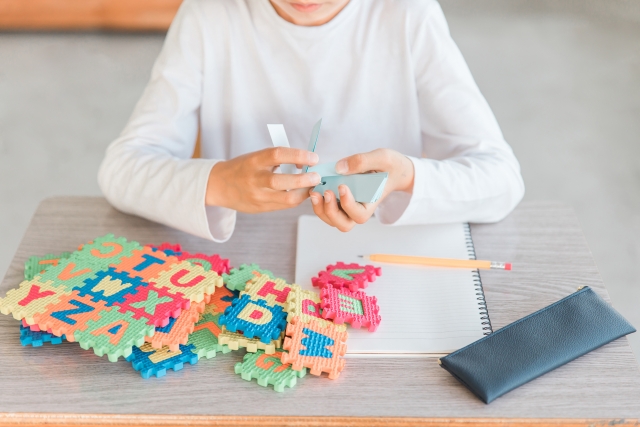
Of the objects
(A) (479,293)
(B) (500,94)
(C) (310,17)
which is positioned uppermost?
(C) (310,17)

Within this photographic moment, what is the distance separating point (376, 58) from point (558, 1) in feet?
10.7

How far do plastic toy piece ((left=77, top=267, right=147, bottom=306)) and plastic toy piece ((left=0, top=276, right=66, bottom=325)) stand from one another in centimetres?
3

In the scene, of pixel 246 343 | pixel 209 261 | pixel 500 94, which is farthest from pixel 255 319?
pixel 500 94

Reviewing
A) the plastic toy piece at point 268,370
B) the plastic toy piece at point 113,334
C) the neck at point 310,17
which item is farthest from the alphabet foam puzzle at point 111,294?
the neck at point 310,17

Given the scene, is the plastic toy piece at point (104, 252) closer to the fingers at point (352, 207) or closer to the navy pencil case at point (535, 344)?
the fingers at point (352, 207)

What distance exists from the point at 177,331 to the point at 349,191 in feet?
0.91

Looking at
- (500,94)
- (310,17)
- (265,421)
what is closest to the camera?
(265,421)

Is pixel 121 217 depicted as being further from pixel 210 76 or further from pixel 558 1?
pixel 558 1

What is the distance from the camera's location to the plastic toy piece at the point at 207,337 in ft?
2.47

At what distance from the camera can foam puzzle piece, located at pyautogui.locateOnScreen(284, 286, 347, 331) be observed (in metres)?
0.78

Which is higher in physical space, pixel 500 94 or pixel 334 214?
pixel 334 214

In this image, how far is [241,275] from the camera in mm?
857

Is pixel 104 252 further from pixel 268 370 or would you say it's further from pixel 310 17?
pixel 310 17

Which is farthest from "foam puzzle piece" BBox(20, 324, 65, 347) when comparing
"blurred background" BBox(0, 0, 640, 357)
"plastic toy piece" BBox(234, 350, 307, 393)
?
"blurred background" BBox(0, 0, 640, 357)
